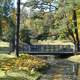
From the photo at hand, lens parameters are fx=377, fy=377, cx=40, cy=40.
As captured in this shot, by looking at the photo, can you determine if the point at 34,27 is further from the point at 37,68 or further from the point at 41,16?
the point at 37,68

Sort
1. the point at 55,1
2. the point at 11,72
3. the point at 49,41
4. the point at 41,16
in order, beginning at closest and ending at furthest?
the point at 11,72 → the point at 55,1 → the point at 41,16 → the point at 49,41

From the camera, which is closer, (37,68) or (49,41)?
(37,68)

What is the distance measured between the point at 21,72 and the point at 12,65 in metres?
2.77

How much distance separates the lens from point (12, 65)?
2561 centimetres

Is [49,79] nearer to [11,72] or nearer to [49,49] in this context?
[11,72]

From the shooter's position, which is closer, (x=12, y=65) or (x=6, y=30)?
(x=12, y=65)

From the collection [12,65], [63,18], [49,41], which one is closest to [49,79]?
[12,65]

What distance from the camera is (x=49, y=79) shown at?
22469 mm

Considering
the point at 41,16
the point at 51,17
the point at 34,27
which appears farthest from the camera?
the point at 34,27

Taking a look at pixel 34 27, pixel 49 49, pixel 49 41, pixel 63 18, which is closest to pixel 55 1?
pixel 63 18

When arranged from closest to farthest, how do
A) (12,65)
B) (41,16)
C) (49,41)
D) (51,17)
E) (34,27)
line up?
(12,65), (51,17), (41,16), (34,27), (49,41)

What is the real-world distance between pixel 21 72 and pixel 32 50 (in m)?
30.1

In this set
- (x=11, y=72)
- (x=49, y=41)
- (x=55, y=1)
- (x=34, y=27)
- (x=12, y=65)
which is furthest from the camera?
(x=49, y=41)

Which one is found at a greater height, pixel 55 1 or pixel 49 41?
pixel 55 1
